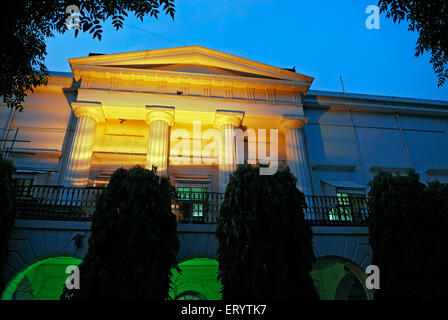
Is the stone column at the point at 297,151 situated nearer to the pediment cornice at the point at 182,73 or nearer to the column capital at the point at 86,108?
the pediment cornice at the point at 182,73

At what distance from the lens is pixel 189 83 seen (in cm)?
1497

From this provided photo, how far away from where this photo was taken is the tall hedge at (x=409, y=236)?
734cm

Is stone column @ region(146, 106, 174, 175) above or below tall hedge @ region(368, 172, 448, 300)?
above

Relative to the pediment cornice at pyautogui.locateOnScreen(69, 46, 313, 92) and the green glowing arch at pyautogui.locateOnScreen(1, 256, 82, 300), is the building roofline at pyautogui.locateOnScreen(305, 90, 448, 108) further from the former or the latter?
the green glowing arch at pyautogui.locateOnScreen(1, 256, 82, 300)

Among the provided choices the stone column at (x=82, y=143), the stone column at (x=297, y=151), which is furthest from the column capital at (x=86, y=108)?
the stone column at (x=297, y=151)

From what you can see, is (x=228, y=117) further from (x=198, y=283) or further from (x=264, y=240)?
(x=264, y=240)

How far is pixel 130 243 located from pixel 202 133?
9.78m

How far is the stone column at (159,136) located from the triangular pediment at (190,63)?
2381mm

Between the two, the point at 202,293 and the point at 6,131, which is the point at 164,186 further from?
the point at 6,131

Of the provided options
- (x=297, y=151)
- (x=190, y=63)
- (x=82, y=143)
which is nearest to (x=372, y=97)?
(x=297, y=151)

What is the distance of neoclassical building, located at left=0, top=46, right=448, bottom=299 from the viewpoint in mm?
12633

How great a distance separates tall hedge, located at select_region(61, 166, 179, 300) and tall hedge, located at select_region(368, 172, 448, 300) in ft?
18.6

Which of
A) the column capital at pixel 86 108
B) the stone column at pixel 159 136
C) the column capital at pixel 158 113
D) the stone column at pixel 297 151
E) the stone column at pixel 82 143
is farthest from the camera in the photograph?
the column capital at pixel 158 113

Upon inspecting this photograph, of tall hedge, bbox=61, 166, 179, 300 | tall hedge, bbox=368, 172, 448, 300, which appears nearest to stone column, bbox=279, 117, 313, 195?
tall hedge, bbox=368, 172, 448, 300
